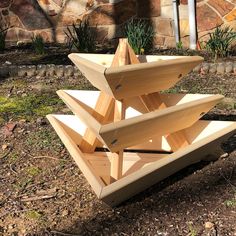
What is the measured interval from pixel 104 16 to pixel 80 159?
→ 4357 millimetres

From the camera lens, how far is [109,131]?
2838 millimetres

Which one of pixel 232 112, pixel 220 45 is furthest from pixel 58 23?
pixel 232 112

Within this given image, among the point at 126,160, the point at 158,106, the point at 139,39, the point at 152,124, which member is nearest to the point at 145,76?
the point at 152,124

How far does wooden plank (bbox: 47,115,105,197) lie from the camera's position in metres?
2.93

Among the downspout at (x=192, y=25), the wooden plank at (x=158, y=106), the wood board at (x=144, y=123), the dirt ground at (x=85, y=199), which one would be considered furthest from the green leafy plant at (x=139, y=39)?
the wooden plank at (x=158, y=106)

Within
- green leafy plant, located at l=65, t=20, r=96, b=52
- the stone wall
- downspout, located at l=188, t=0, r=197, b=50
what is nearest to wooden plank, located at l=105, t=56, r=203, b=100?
green leafy plant, located at l=65, t=20, r=96, b=52

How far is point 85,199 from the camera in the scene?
3.28m

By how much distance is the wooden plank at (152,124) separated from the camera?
290cm

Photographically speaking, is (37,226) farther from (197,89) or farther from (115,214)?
(197,89)

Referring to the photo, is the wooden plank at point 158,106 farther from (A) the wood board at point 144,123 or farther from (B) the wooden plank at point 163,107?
(A) the wood board at point 144,123

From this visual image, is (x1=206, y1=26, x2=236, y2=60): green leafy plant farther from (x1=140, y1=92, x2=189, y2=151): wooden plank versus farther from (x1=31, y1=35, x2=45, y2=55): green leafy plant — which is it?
(x1=140, y1=92, x2=189, y2=151): wooden plank

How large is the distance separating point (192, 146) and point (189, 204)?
0.39 m

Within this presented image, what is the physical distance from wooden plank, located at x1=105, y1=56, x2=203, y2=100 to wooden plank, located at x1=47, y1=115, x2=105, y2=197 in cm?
47

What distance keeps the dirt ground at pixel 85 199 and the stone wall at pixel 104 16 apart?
3260mm
